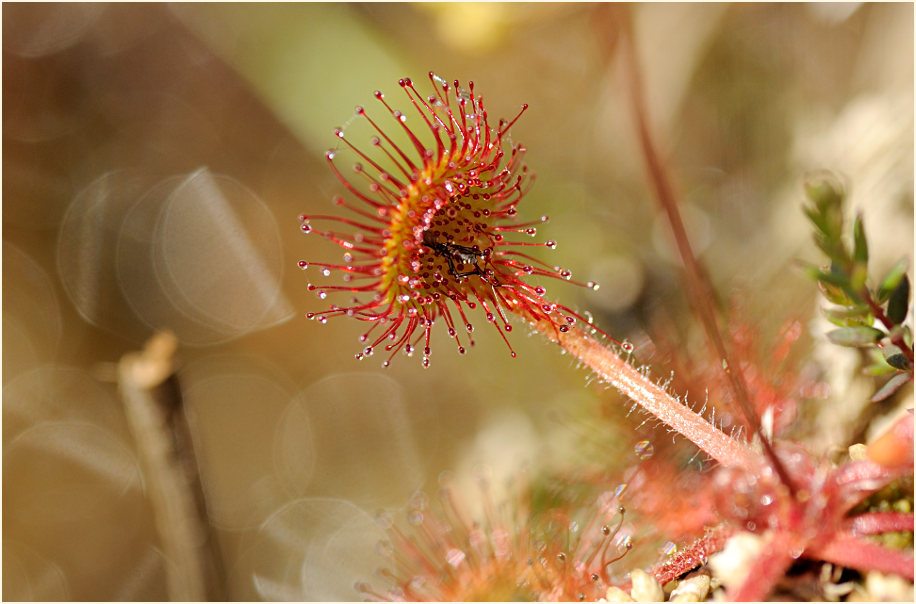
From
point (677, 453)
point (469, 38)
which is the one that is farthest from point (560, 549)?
point (469, 38)

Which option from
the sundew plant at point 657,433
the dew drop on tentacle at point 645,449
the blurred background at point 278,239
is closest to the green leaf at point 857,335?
the sundew plant at point 657,433

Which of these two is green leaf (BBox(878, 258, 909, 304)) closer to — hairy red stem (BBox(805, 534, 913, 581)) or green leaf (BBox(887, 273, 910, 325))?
green leaf (BBox(887, 273, 910, 325))

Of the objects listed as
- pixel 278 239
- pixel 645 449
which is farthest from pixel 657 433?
pixel 278 239

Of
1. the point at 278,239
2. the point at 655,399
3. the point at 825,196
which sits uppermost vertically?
the point at 278,239

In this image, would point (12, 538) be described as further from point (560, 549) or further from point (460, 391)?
point (560, 549)

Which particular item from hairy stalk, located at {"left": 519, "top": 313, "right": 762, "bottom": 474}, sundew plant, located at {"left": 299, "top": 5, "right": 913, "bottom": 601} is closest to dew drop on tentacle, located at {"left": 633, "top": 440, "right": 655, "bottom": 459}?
sundew plant, located at {"left": 299, "top": 5, "right": 913, "bottom": 601}

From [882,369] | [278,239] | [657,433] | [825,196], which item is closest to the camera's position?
[825,196]

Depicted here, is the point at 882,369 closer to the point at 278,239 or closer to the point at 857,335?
the point at 857,335
